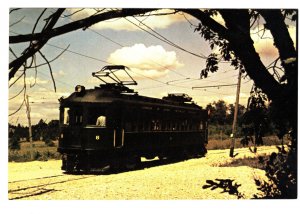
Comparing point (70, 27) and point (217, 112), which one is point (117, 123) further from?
point (70, 27)

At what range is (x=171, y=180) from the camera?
1012 cm

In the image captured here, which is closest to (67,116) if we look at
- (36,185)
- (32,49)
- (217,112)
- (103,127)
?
(103,127)

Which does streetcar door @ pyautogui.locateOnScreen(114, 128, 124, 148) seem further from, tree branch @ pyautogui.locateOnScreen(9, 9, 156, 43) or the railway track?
tree branch @ pyautogui.locateOnScreen(9, 9, 156, 43)

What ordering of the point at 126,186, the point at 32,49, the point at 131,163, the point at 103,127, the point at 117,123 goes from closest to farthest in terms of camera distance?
the point at 32,49 → the point at 126,186 → the point at 103,127 → the point at 117,123 → the point at 131,163

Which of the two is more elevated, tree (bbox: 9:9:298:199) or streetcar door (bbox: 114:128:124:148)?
tree (bbox: 9:9:298:199)

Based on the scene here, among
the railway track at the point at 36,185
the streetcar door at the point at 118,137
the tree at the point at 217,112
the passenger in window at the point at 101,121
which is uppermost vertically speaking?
the tree at the point at 217,112

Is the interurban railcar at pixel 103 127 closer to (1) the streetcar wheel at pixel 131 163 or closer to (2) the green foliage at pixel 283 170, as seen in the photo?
(1) the streetcar wheel at pixel 131 163

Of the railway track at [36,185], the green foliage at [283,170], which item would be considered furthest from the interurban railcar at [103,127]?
the green foliage at [283,170]

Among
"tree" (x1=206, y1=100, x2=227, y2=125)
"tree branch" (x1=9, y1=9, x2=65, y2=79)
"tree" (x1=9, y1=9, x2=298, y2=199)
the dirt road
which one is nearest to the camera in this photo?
"tree branch" (x1=9, y1=9, x2=65, y2=79)

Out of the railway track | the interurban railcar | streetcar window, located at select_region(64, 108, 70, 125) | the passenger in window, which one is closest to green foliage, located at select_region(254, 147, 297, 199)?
the railway track

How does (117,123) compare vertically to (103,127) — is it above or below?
above

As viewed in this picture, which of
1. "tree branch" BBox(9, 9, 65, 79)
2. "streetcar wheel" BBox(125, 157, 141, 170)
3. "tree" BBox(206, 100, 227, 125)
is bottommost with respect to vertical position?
"streetcar wheel" BBox(125, 157, 141, 170)

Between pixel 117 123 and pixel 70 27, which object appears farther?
pixel 117 123
